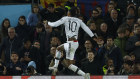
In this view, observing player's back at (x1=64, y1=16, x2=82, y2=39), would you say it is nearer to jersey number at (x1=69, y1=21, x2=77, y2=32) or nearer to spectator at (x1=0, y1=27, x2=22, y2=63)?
jersey number at (x1=69, y1=21, x2=77, y2=32)

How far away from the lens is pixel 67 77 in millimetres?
11148

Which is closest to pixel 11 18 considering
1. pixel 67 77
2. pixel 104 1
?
pixel 104 1

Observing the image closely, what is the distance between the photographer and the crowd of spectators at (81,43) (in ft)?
44.8

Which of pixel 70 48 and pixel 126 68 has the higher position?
pixel 70 48

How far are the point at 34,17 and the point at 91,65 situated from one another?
3463 millimetres

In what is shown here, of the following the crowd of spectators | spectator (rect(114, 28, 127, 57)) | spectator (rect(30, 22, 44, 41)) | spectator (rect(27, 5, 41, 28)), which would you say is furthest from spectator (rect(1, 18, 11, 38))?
spectator (rect(114, 28, 127, 57))

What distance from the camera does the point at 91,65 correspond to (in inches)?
535

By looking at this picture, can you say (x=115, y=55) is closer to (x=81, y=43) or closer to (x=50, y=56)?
(x=81, y=43)

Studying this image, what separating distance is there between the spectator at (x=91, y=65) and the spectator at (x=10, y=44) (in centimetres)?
277

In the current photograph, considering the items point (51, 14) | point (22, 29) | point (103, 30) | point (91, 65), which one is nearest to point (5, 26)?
point (22, 29)

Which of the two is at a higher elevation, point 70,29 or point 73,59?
point 70,29

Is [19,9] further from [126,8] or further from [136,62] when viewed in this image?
[136,62]

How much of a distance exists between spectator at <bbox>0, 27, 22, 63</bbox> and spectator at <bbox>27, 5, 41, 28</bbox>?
2.73 feet

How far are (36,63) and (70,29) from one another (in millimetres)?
1802
